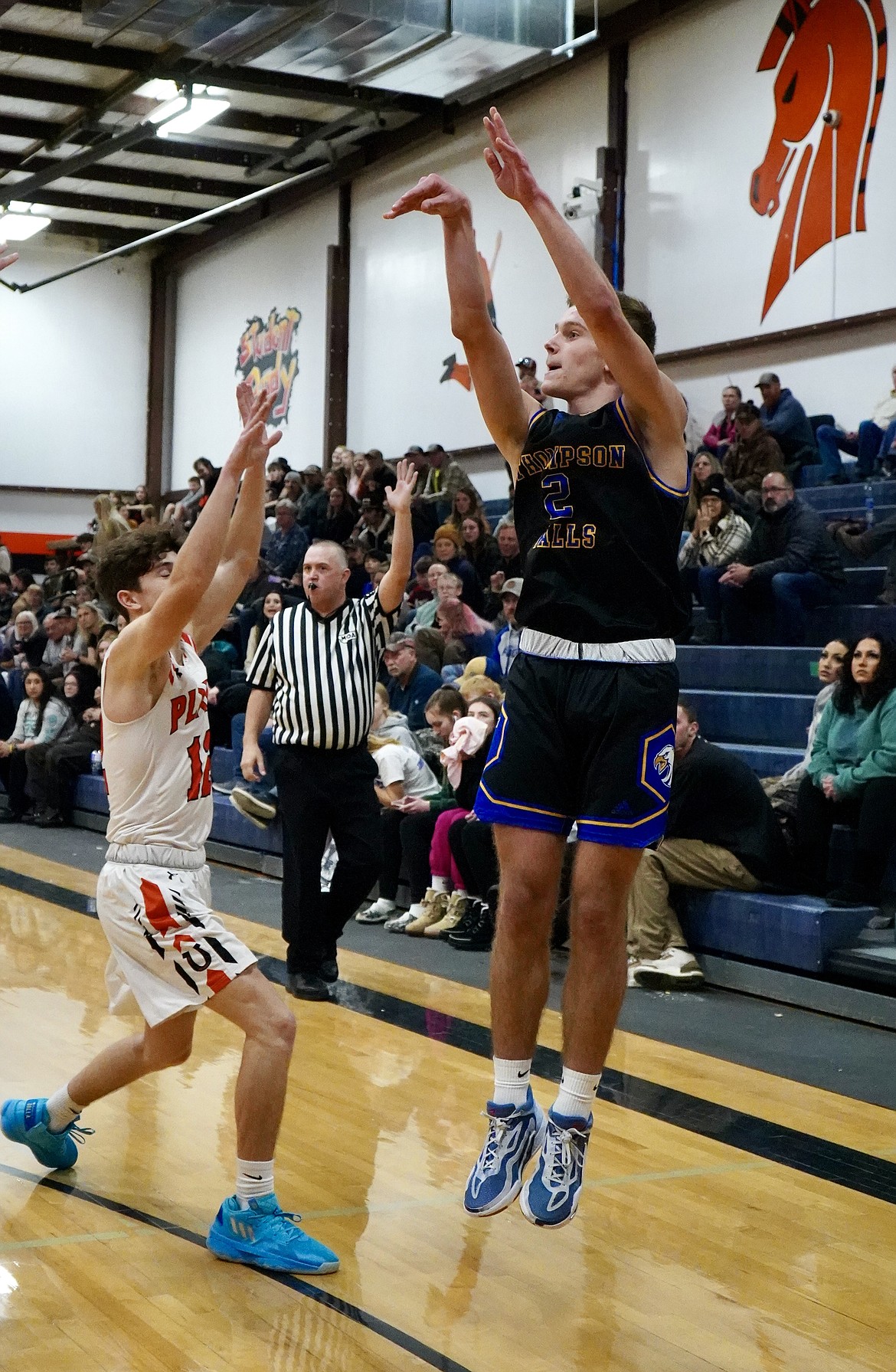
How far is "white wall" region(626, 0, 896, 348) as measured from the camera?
38.9ft

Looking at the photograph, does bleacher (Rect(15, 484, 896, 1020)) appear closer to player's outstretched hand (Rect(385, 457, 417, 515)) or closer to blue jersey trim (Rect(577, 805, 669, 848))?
player's outstretched hand (Rect(385, 457, 417, 515))

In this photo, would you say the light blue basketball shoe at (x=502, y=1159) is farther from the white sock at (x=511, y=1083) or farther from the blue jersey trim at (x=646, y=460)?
the blue jersey trim at (x=646, y=460)

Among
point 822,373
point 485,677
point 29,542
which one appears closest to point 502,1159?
point 485,677

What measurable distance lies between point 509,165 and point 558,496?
67 centimetres

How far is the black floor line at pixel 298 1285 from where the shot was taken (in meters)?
2.85

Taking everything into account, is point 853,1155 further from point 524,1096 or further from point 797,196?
point 797,196

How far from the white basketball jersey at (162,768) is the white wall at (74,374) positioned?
19.4 m

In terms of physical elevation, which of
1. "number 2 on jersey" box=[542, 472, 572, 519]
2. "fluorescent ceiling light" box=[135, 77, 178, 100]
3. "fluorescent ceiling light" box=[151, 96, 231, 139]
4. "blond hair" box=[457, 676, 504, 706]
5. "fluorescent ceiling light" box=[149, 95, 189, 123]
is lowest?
"blond hair" box=[457, 676, 504, 706]

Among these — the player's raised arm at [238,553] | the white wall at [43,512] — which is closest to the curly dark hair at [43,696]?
the player's raised arm at [238,553]

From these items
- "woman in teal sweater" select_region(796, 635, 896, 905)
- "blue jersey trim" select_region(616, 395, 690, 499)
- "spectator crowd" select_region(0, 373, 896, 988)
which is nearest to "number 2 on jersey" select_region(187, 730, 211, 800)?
"blue jersey trim" select_region(616, 395, 690, 499)

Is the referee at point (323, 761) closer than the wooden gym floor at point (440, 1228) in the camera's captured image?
No

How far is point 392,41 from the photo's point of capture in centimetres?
1252

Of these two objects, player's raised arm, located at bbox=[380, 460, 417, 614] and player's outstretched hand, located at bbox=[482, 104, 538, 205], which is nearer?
player's outstretched hand, located at bbox=[482, 104, 538, 205]

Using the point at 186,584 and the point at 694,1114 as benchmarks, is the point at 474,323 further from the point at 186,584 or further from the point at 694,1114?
the point at 694,1114
